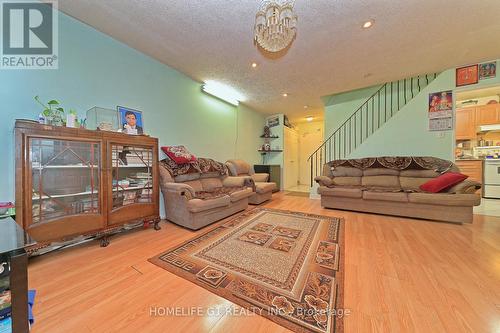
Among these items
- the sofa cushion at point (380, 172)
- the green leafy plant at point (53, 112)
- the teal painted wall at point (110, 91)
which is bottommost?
the sofa cushion at point (380, 172)

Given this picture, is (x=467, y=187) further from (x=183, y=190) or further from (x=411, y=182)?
(x=183, y=190)

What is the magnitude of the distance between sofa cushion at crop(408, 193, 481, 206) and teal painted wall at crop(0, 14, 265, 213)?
3935 mm

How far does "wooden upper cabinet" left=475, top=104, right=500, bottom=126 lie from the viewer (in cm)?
429

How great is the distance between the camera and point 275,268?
1.62 meters

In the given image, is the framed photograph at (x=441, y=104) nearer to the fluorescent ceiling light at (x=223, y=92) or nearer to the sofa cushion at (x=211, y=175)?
the fluorescent ceiling light at (x=223, y=92)

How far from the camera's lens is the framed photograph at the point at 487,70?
10.2ft

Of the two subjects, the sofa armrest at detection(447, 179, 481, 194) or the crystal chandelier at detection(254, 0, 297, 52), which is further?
the sofa armrest at detection(447, 179, 481, 194)

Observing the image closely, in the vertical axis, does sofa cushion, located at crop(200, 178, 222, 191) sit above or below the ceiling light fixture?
below

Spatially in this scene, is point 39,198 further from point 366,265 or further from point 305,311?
point 366,265

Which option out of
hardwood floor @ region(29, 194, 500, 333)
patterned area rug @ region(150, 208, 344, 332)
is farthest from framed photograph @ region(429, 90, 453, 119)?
patterned area rug @ region(150, 208, 344, 332)

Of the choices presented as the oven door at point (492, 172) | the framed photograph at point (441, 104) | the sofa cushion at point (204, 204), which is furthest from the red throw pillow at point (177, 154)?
the oven door at point (492, 172)

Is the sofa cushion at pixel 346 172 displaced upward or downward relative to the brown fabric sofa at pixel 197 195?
upward

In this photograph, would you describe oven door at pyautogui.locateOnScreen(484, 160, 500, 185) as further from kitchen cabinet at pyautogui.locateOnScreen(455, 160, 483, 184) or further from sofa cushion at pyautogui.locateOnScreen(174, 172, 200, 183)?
sofa cushion at pyautogui.locateOnScreen(174, 172, 200, 183)

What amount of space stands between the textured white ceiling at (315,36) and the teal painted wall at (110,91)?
22 centimetres
